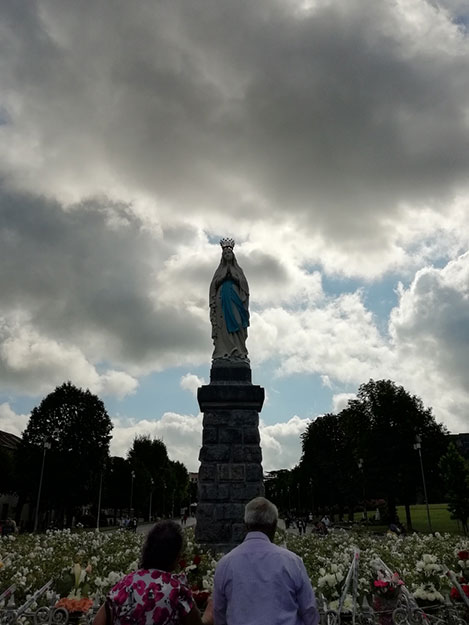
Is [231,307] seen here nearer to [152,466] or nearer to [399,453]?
[399,453]

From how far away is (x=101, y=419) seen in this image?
48188mm

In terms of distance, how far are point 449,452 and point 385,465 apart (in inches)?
218

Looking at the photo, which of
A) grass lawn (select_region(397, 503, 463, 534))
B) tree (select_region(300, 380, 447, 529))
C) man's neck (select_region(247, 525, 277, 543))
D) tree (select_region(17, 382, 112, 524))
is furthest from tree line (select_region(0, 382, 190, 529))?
man's neck (select_region(247, 525, 277, 543))

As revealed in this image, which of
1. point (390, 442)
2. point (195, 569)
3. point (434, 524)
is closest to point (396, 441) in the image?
point (390, 442)

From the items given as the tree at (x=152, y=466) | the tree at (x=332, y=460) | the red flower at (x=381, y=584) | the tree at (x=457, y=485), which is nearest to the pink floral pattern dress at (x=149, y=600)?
the red flower at (x=381, y=584)

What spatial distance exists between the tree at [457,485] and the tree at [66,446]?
30.3 m

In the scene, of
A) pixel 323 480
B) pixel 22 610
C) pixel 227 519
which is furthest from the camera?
pixel 323 480

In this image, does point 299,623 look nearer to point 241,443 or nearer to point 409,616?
point 409,616

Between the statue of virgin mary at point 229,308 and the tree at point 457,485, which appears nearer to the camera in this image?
the statue of virgin mary at point 229,308

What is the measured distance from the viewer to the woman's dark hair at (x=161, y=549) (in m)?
3.55

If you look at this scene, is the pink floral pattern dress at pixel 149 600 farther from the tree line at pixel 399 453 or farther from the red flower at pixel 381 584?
the tree line at pixel 399 453

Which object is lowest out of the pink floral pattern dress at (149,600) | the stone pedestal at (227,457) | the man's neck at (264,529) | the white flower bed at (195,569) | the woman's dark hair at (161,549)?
the white flower bed at (195,569)

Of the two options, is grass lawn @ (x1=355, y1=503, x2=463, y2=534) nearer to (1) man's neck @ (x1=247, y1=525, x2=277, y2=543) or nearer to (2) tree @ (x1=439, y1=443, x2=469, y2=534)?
(2) tree @ (x1=439, y1=443, x2=469, y2=534)

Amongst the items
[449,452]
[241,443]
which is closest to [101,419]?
[449,452]
